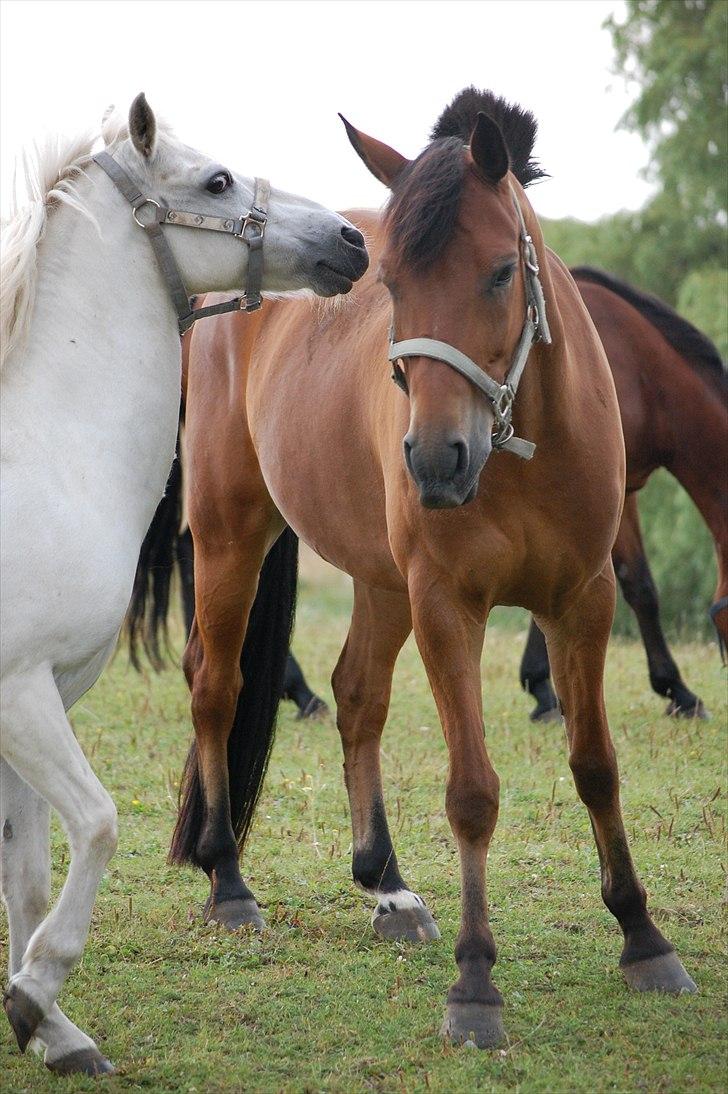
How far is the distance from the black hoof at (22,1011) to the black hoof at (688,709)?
4851 millimetres

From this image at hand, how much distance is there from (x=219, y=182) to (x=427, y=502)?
1043 millimetres

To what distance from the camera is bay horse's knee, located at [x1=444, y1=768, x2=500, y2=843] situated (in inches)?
127

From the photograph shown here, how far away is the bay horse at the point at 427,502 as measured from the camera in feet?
9.75

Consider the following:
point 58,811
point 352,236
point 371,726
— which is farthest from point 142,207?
point 371,726

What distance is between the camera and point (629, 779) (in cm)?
575

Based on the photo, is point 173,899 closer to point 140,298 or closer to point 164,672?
point 140,298

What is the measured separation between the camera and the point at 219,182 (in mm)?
3160

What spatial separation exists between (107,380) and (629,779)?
366 centimetres

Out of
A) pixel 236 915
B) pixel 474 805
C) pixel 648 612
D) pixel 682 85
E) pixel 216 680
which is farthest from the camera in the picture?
pixel 682 85

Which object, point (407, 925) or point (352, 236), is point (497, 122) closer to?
point (352, 236)

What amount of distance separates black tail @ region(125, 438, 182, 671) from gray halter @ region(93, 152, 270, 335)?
370 centimetres

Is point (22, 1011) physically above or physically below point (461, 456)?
below

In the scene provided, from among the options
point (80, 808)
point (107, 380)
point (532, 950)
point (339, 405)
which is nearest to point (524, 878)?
point (532, 950)

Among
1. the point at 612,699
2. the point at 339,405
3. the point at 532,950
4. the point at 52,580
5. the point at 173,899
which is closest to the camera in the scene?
the point at 52,580
